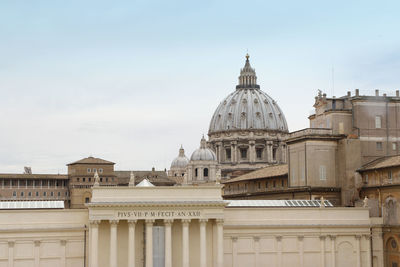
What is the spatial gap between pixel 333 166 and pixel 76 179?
7686 cm

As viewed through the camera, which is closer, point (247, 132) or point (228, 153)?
point (247, 132)

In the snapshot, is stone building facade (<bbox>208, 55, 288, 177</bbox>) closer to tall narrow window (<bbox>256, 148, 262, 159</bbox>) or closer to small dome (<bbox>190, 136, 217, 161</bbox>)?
tall narrow window (<bbox>256, 148, 262, 159</bbox>)

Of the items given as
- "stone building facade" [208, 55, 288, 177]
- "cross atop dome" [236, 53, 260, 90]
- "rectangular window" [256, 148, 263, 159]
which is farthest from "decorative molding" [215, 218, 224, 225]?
"cross atop dome" [236, 53, 260, 90]

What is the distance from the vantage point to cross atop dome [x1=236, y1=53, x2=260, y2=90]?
17375 centimetres

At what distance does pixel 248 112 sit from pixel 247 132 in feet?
19.2

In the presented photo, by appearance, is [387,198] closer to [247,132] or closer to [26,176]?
[26,176]

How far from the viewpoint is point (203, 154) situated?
166 metres

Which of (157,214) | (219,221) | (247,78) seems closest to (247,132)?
(247,78)

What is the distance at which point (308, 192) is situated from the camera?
66.5 metres

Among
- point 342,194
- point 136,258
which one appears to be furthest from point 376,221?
point 136,258

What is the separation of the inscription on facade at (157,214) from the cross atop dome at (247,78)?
121 m

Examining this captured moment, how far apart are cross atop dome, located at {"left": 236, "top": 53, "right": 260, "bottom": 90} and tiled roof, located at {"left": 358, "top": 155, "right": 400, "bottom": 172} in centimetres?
10969

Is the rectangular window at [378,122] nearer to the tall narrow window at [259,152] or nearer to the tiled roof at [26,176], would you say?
the tiled roof at [26,176]

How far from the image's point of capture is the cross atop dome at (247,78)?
174m
